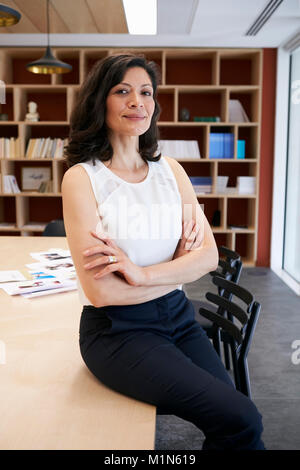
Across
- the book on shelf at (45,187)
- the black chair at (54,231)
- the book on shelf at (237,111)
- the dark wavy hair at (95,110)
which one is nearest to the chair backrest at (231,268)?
the dark wavy hair at (95,110)

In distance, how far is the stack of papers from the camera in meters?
2.06

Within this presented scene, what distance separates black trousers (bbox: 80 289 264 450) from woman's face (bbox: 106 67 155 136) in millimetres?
548

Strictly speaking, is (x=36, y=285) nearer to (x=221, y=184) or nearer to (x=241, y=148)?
(x=221, y=184)

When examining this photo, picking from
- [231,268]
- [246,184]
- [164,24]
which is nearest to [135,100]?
[231,268]

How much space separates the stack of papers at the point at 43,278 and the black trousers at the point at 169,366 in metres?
0.76

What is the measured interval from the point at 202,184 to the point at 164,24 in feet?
6.70

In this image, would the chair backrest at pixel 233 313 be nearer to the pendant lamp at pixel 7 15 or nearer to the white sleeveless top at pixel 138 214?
the white sleeveless top at pixel 138 214

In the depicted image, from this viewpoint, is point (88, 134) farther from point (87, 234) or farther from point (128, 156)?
point (87, 234)

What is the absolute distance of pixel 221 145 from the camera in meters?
5.94

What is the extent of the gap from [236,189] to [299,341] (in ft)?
9.65

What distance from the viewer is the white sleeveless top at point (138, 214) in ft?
4.45

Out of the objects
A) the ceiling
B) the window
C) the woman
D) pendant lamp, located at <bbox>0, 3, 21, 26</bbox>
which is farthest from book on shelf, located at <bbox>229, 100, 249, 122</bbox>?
the woman

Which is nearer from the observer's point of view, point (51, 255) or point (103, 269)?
point (103, 269)

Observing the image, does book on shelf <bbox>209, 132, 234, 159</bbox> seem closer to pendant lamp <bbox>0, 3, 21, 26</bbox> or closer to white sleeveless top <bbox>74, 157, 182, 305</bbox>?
pendant lamp <bbox>0, 3, 21, 26</bbox>
